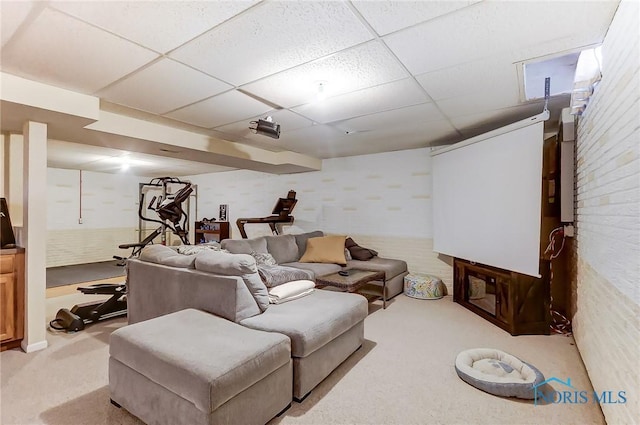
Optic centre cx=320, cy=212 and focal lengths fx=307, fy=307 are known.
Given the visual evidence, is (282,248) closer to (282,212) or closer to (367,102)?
(282,212)

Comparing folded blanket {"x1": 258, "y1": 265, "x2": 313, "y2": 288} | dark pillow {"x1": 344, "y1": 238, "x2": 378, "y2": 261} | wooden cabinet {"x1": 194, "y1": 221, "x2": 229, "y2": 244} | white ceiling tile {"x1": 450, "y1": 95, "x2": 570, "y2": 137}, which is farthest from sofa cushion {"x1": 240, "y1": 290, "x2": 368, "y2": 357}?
wooden cabinet {"x1": 194, "y1": 221, "x2": 229, "y2": 244}

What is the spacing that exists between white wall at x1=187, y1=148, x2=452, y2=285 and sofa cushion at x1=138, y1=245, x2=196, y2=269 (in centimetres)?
332

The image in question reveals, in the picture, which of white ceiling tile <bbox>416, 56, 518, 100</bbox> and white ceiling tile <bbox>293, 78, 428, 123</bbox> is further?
white ceiling tile <bbox>293, 78, 428, 123</bbox>

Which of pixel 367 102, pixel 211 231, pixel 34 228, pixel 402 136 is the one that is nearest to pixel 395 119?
pixel 367 102

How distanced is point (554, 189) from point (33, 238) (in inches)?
199

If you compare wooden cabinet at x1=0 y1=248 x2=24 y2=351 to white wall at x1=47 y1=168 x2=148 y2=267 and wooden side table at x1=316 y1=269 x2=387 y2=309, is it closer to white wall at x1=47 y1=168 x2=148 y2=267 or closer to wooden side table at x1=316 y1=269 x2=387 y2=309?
wooden side table at x1=316 y1=269 x2=387 y2=309

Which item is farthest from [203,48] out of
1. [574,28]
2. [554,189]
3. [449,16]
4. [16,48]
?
[554,189]

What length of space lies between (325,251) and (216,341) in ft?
10.2

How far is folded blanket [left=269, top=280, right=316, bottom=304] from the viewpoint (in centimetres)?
256

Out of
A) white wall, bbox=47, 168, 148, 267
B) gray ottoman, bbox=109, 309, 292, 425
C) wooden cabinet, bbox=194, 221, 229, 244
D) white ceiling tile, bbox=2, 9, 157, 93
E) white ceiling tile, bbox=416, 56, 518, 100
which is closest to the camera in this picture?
gray ottoman, bbox=109, 309, 292, 425

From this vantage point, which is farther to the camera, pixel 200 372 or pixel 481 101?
pixel 481 101

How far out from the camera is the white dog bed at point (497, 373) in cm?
205

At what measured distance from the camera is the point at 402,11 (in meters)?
1.61

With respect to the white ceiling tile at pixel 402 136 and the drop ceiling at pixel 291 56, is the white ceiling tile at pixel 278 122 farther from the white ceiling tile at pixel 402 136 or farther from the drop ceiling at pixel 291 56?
the white ceiling tile at pixel 402 136
